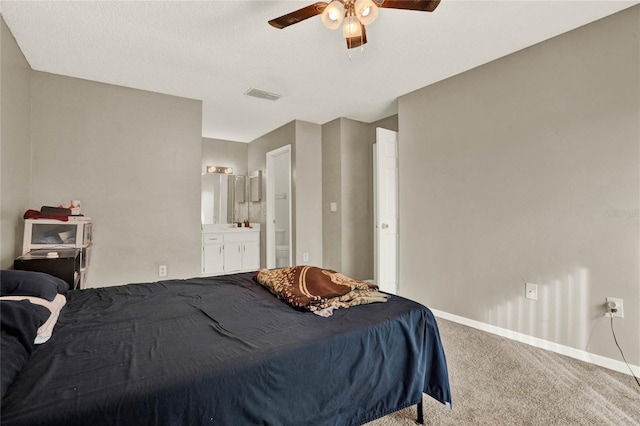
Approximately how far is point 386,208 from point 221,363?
2.90 meters

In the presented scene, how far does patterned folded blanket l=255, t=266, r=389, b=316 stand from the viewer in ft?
5.41

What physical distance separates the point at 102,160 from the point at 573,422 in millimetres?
4271

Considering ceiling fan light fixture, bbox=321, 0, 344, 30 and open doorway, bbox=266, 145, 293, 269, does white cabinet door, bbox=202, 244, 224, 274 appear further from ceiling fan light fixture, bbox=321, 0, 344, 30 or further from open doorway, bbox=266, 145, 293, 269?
ceiling fan light fixture, bbox=321, 0, 344, 30

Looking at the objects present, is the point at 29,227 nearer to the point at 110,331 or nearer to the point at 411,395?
the point at 110,331

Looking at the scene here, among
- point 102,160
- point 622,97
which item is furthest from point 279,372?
point 102,160

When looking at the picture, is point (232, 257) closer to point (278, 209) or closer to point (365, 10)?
point (278, 209)

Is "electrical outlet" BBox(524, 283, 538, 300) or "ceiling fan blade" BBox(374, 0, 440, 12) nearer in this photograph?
"ceiling fan blade" BBox(374, 0, 440, 12)

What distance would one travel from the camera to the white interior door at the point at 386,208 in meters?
3.62

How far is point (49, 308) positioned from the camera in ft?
4.53

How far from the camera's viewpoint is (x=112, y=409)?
0.87m

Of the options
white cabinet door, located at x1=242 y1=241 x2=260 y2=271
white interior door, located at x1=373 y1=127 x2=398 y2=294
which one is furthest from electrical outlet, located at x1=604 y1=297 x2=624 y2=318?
white cabinet door, located at x1=242 y1=241 x2=260 y2=271

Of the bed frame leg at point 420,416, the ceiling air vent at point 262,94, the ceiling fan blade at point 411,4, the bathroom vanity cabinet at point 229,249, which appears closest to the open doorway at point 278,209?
the bathroom vanity cabinet at point 229,249

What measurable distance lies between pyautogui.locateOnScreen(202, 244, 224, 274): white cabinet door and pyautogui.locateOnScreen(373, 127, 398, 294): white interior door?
2.66 m

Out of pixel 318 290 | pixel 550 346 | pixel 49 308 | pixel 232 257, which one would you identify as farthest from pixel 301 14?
pixel 232 257
